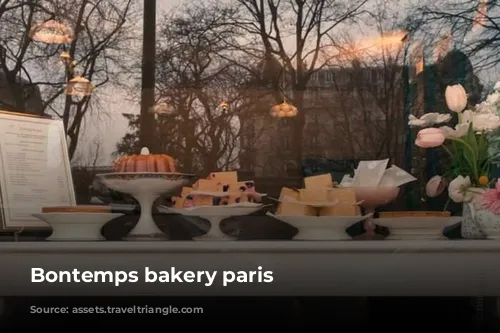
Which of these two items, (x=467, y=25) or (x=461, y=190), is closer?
(x=461, y=190)

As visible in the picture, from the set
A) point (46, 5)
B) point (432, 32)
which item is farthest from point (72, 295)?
point (432, 32)

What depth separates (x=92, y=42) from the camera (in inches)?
139

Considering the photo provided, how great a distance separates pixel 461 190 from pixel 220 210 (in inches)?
30.4

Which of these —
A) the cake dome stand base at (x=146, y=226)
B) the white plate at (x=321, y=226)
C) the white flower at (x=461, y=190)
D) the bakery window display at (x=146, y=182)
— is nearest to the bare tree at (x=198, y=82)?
the bakery window display at (x=146, y=182)

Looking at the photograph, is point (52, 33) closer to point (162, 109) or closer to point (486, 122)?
point (162, 109)

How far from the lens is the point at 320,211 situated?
267 cm

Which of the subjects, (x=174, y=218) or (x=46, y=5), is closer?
(x=174, y=218)

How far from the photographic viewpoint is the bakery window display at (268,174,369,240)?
2.58 meters

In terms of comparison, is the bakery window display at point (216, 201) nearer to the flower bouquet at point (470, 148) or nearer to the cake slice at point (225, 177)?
the cake slice at point (225, 177)

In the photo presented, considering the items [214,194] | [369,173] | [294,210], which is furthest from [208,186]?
[369,173]

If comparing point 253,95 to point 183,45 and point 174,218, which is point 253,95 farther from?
point 174,218

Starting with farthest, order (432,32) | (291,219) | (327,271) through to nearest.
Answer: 1. (432,32)
2. (291,219)
3. (327,271)

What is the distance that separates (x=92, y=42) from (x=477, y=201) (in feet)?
5.71

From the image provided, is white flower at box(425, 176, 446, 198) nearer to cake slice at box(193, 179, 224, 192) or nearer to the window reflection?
the window reflection
